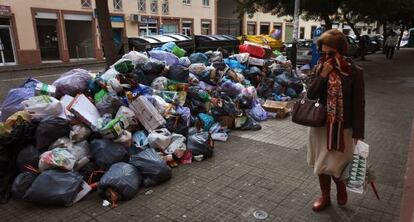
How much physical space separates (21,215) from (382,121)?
5.96m

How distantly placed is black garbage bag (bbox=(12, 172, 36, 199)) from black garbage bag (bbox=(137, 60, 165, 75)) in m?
2.73

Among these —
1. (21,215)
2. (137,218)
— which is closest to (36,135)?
(21,215)

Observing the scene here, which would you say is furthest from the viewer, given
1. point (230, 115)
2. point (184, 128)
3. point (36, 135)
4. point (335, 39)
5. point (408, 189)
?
point (230, 115)

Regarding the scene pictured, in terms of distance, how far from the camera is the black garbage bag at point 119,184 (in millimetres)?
3607

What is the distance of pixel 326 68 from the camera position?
9.53 ft

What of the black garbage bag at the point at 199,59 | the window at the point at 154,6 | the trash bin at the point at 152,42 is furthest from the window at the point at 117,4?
the black garbage bag at the point at 199,59

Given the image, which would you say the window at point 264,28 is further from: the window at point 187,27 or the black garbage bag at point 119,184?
the black garbage bag at point 119,184

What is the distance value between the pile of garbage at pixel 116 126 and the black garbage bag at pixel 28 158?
1 cm

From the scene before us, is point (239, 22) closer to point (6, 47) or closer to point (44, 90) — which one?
point (6, 47)

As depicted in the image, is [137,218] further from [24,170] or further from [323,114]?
[323,114]

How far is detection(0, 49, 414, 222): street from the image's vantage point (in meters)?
3.35

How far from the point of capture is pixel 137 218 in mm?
3320

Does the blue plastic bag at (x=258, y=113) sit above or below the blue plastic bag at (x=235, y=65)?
below

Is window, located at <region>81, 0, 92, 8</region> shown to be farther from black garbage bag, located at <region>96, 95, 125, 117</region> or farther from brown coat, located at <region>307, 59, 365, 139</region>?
brown coat, located at <region>307, 59, 365, 139</region>
